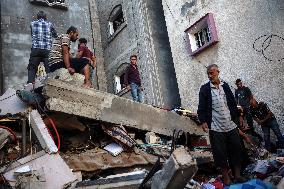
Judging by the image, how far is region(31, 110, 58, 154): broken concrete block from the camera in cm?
520

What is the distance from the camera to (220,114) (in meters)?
5.08

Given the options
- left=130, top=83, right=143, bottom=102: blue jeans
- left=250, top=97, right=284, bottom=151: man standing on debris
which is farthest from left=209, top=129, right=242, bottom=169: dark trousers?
left=130, top=83, right=143, bottom=102: blue jeans

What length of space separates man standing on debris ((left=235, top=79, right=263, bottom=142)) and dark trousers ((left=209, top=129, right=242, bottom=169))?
4278 mm

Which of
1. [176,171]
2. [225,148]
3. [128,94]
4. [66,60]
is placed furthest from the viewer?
[128,94]

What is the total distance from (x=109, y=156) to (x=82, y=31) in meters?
9.18

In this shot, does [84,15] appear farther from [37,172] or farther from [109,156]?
[37,172]

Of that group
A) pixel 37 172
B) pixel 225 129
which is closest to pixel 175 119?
pixel 225 129

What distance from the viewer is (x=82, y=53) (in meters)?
7.52

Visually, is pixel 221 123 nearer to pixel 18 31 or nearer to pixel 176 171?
pixel 176 171

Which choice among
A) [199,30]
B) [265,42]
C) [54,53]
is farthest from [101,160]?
[199,30]

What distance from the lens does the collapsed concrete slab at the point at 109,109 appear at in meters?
6.07

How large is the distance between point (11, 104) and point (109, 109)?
72.9 inches

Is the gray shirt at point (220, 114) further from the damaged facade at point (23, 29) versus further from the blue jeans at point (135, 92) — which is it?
the damaged facade at point (23, 29)

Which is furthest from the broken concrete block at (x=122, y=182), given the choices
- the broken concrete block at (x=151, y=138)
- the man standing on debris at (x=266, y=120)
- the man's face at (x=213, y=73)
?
the man standing on debris at (x=266, y=120)
